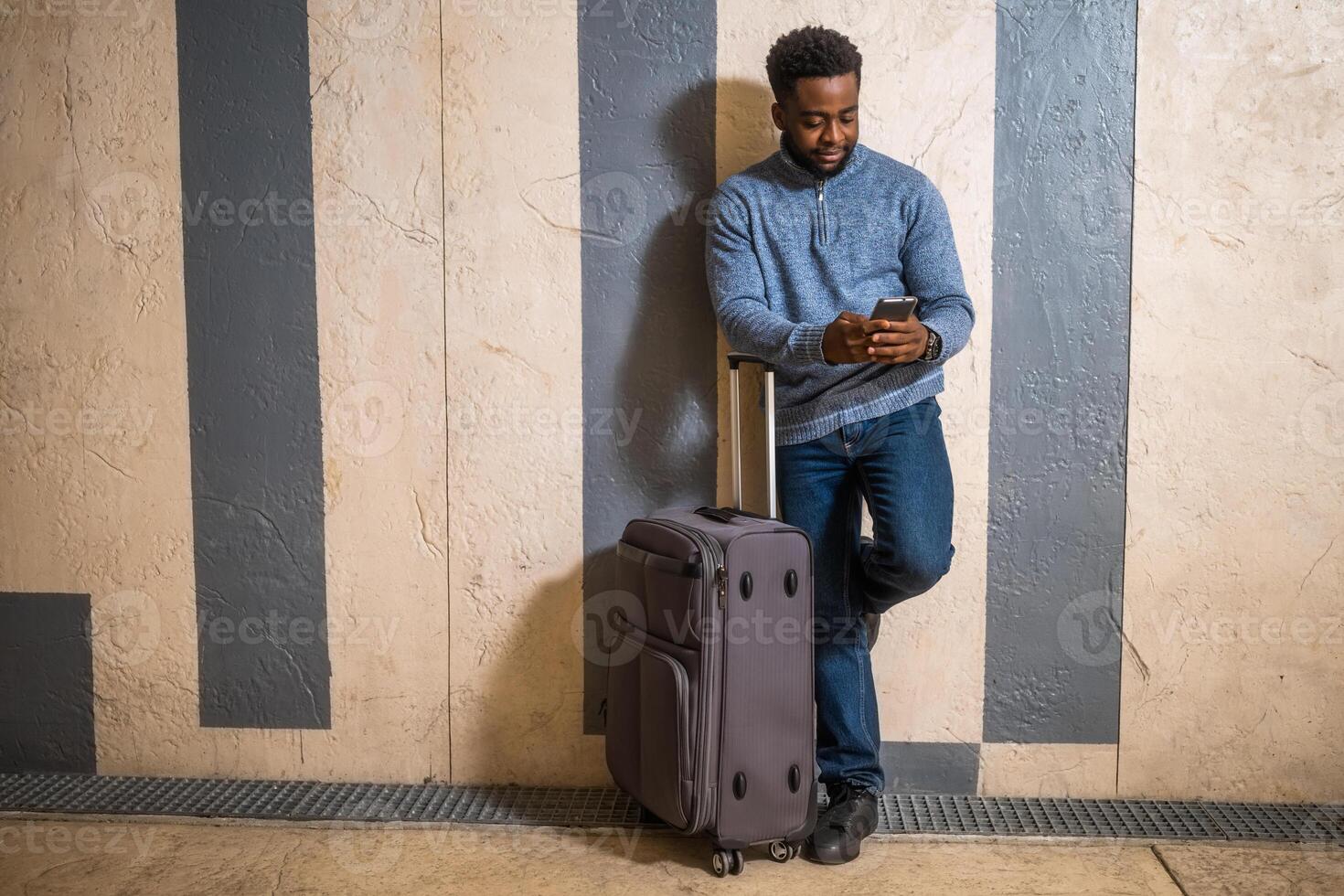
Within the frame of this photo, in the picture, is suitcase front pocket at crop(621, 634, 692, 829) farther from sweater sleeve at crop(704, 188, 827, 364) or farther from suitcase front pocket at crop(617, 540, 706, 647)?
sweater sleeve at crop(704, 188, 827, 364)

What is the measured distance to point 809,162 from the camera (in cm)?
203

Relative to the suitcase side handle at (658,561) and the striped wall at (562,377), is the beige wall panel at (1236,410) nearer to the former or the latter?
the striped wall at (562,377)

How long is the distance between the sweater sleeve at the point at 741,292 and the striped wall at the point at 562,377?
18 centimetres

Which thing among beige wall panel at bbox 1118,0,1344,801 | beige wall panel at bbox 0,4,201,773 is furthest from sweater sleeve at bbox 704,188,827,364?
beige wall panel at bbox 0,4,201,773

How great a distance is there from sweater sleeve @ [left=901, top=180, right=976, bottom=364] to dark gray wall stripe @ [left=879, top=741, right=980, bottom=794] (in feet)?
3.00

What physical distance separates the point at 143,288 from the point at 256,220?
321 millimetres

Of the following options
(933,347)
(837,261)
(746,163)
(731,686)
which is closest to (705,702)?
(731,686)

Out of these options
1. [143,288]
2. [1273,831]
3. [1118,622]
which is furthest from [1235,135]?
[143,288]

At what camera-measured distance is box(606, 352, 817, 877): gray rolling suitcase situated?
73.4 inches

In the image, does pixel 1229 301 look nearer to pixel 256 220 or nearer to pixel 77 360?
pixel 256 220

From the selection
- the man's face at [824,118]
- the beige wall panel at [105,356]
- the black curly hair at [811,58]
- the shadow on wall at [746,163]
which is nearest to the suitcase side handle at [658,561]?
the shadow on wall at [746,163]

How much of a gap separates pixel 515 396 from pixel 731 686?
2.79 feet

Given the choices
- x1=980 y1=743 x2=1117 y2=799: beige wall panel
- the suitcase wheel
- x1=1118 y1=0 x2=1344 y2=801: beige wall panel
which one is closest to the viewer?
the suitcase wheel

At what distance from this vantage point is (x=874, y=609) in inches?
84.3
